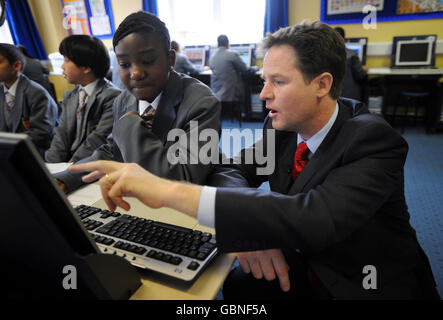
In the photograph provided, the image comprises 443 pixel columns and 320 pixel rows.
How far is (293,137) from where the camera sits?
1091 mm

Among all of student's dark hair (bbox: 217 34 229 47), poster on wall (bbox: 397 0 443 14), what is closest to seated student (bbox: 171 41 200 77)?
student's dark hair (bbox: 217 34 229 47)

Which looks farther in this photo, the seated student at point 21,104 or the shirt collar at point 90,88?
the seated student at point 21,104

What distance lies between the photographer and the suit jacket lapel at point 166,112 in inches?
47.5

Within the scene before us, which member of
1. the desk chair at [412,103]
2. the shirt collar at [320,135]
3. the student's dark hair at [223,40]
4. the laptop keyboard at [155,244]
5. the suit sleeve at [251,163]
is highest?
the student's dark hair at [223,40]

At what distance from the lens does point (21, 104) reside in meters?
2.18

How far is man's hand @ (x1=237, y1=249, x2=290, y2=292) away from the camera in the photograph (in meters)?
0.76

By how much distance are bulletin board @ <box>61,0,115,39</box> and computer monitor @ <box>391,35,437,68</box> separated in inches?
218

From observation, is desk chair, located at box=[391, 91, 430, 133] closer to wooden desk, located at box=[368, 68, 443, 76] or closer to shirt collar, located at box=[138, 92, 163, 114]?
wooden desk, located at box=[368, 68, 443, 76]

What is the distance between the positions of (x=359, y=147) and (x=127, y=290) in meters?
0.64

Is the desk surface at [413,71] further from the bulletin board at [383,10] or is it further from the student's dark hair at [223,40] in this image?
the student's dark hair at [223,40]

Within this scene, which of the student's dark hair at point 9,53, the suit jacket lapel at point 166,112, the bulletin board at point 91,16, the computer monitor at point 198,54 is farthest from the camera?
the bulletin board at point 91,16

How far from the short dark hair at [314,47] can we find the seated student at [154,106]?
16.4 inches

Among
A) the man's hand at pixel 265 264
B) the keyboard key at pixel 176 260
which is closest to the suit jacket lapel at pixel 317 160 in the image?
the man's hand at pixel 265 264
